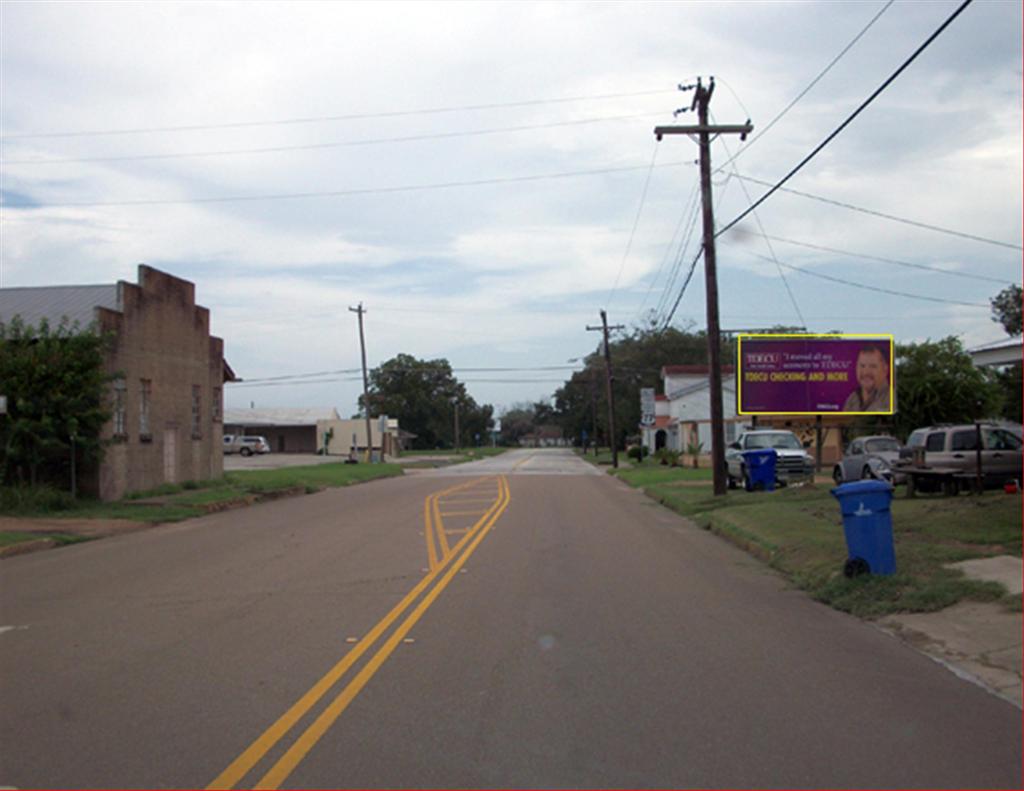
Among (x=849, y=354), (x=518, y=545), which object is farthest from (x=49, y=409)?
(x=849, y=354)

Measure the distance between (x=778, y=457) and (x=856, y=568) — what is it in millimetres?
18831

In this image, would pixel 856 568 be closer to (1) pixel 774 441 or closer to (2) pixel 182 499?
(2) pixel 182 499

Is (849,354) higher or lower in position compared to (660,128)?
lower

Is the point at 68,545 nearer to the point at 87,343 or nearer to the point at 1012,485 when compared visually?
the point at 87,343

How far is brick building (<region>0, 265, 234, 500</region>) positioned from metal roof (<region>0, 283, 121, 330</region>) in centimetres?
3

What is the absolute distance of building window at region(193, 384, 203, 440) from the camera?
112 ft

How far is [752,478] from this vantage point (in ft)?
93.1

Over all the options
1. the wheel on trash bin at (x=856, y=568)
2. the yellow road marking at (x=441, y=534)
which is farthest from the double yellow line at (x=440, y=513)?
the wheel on trash bin at (x=856, y=568)

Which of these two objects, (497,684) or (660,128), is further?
(660,128)

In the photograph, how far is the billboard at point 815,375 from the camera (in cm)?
3797

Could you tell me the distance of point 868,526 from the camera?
37.1ft

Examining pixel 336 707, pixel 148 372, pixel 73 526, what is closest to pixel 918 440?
pixel 73 526

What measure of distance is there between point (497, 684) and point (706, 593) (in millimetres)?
4982

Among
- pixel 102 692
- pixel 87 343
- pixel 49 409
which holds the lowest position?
pixel 102 692
